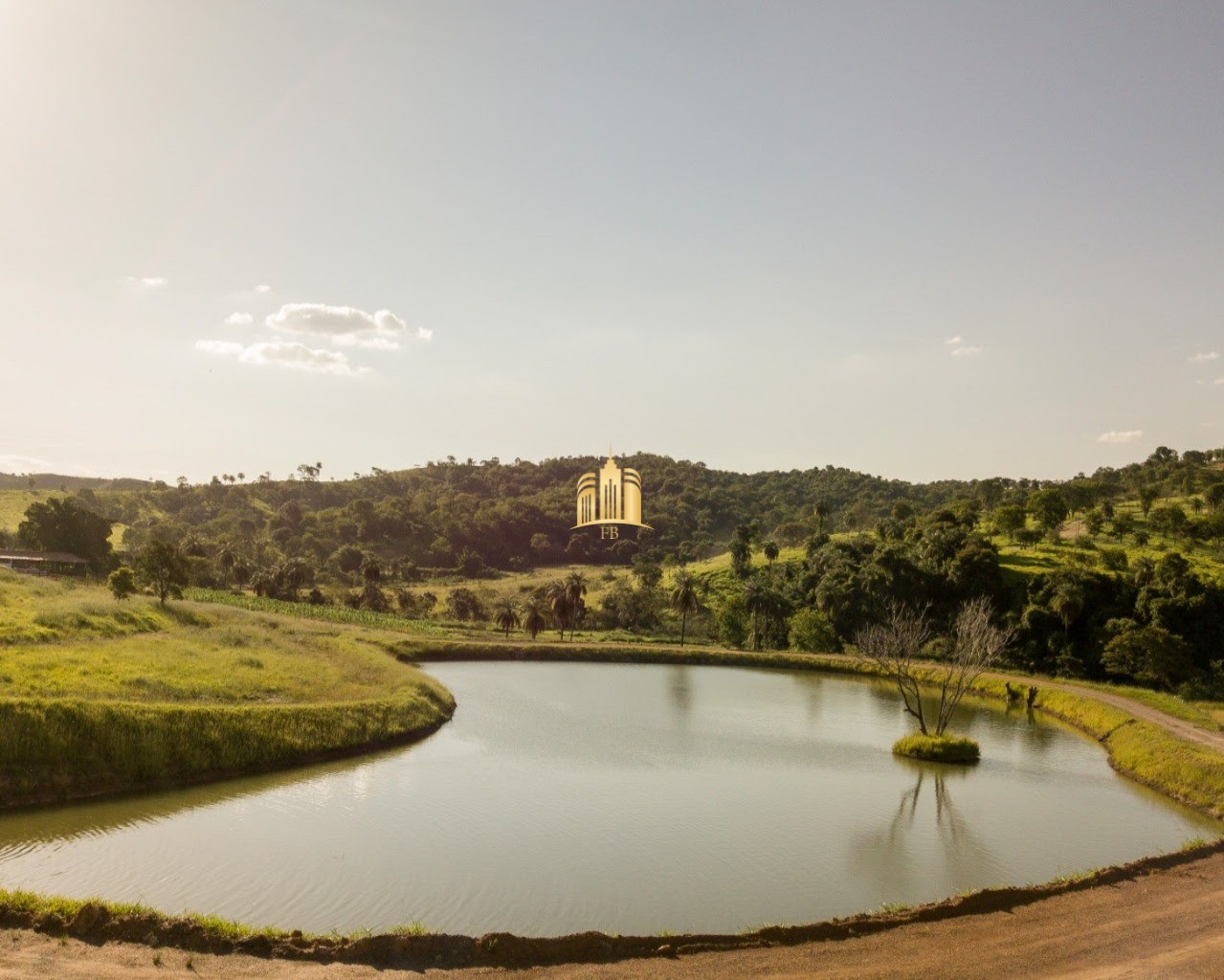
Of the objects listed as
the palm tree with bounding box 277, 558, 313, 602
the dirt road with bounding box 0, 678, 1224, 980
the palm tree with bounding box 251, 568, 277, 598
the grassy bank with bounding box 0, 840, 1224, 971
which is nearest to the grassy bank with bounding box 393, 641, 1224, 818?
the dirt road with bounding box 0, 678, 1224, 980

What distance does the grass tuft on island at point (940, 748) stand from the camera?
45.7 metres

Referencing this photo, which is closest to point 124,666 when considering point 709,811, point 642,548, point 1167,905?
point 709,811

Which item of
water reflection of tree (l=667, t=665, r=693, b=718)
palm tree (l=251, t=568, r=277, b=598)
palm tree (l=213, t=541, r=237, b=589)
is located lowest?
water reflection of tree (l=667, t=665, r=693, b=718)

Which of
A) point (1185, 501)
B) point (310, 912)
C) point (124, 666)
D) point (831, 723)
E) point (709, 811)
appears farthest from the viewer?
point (1185, 501)

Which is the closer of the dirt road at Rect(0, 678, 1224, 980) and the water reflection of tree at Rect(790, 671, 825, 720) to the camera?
the dirt road at Rect(0, 678, 1224, 980)

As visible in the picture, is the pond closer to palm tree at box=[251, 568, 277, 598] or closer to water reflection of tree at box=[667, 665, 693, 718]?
water reflection of tree at box=[667, 665, 693, 718]

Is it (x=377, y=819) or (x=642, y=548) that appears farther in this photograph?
(x=642, y=548)

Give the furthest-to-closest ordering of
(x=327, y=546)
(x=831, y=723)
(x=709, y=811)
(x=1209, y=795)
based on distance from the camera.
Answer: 1. (x=327, y=546)
2. (x=831, y=723)
3. (x=1209, y=795)
4. (x=709, y=811)

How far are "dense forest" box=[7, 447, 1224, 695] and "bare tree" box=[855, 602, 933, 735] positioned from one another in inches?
364

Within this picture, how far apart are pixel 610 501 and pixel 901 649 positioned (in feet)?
365

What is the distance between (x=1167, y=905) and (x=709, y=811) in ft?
51.0

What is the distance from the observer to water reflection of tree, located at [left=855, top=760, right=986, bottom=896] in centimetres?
2932

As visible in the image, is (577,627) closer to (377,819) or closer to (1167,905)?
(377,819)

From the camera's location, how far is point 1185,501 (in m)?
115
